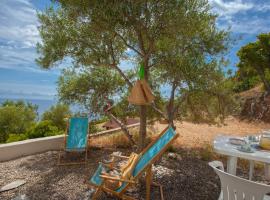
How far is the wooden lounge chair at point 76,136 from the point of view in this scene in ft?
18.7

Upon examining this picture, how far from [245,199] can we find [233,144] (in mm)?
1767

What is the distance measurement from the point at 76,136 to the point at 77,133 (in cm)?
9

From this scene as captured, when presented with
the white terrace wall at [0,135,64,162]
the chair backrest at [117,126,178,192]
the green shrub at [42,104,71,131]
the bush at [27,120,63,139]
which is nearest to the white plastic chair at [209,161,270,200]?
the chair backrest at [117,126,178,192]

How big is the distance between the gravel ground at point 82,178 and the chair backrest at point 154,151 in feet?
2.17

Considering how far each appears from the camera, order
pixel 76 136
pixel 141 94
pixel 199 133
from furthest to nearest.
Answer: pixel 199 133, pixel 76 136, pixel 141 94

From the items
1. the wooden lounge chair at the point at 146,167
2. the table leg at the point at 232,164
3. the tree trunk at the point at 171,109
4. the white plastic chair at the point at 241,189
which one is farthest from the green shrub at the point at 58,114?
the white plastic chair at the point at 241,189

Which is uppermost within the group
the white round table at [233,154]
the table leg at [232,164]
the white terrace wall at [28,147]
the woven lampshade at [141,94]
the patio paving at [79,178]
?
the woven lampshade at [141,94]

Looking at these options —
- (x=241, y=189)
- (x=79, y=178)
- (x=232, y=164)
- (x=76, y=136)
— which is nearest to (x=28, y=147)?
(x=76, y=136)

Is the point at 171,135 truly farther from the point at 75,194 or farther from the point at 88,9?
the point at 88,9

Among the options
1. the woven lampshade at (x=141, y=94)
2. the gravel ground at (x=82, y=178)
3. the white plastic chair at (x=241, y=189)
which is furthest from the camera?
the woven lampshade at (x=141, y=94)

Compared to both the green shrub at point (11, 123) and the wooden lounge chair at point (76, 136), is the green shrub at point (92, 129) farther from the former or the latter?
the green shrub at point (11, 123)

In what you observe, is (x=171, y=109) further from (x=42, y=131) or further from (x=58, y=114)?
(x=58, y=114)

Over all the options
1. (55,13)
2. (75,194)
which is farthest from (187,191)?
(55,13)

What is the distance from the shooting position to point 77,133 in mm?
6082
